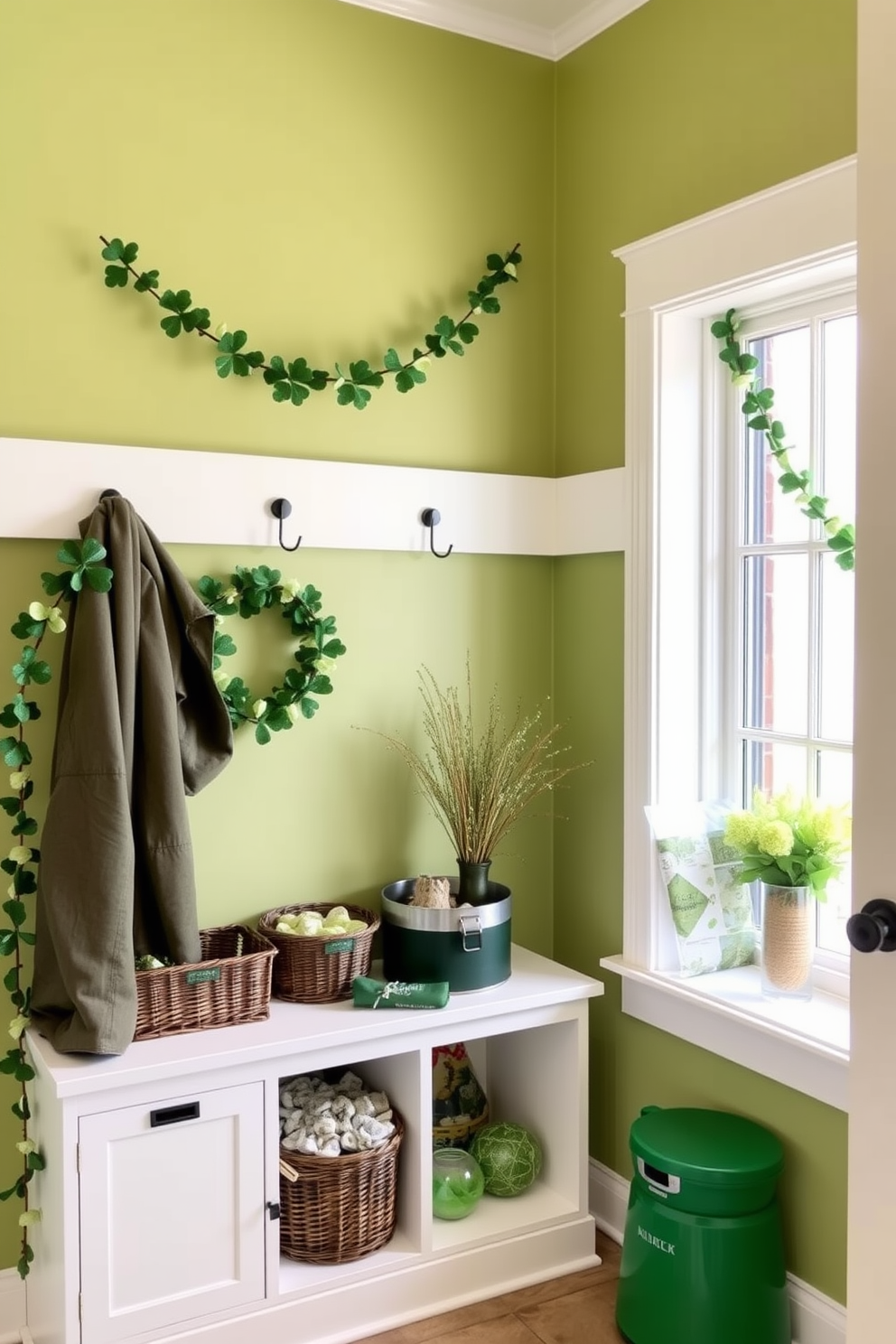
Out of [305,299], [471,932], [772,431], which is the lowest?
[471,932]

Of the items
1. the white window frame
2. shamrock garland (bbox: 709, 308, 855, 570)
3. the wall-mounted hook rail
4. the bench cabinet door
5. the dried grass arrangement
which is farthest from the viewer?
the wall-mounted hook rail

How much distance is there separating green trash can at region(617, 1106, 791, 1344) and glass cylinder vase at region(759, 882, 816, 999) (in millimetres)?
276

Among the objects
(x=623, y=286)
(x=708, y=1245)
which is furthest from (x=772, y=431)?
(x=708, y=1245)

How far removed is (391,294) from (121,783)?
47.1 inches

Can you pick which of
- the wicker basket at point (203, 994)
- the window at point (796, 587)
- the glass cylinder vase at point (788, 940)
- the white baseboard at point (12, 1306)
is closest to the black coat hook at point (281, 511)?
the wicker basket at point (203, 994)

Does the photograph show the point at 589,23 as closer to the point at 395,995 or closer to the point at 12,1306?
the point at 395,995

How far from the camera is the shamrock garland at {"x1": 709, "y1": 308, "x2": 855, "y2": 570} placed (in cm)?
214

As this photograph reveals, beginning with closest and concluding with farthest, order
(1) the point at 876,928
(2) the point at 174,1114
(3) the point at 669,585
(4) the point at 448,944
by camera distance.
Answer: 1. (1) the point at 876,928
2. (2) the point at 174,1114
3. (4) the point at 448,944
4. (3) the point at 669,585

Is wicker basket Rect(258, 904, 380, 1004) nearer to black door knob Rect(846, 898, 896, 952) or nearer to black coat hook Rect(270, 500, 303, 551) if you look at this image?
black coat hook Rect(270, 500, 303, 551)

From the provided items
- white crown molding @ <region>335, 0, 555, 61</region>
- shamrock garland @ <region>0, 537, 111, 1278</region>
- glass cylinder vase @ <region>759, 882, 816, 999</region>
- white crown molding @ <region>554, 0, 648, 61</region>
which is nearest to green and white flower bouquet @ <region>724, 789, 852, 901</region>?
glass cylinder vase @ <region>759, 882, 816, 999</region>

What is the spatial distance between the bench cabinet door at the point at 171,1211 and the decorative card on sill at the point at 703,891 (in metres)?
0.88

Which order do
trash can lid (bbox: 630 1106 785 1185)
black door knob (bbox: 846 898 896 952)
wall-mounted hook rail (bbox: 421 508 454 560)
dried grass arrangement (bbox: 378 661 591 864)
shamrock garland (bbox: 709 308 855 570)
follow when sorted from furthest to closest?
wall-mounted hook rail (bbox: 421 508 454 560)
dried grass arrangement (bbox: 378 661 591 864)
shamrock garland (bbox: 709 308 855 570)
trash can lid (bbox: 630 1106 785 1185)
black door knob (bbox: 846 898 896 952)

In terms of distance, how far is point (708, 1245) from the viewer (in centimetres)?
203

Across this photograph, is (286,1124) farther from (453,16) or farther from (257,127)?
(453,16)
